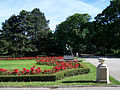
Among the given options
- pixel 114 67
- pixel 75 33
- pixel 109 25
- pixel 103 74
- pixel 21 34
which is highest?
pixel 109 25

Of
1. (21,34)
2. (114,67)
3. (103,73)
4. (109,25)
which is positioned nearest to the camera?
(103,73)

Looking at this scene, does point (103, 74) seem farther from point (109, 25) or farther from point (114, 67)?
point (109, 25)

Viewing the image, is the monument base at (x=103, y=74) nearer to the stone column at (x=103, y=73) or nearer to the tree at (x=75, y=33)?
the stone column at (x=103, y=73)

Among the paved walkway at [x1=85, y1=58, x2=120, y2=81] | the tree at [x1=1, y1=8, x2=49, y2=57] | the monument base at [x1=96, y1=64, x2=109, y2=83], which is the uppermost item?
the tree at [x1=1, y1=8, x2=49, y2=57]

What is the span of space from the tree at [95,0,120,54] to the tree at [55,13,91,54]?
125 inches

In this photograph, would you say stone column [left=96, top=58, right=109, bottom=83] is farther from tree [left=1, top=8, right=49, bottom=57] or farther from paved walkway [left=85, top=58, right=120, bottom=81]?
tree [left=1, top=8, right=49, bottom=57]

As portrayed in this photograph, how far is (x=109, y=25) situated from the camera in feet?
123

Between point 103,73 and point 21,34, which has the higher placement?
point 21,34

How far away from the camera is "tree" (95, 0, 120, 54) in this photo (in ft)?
118

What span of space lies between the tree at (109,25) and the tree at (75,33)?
318 centimetres

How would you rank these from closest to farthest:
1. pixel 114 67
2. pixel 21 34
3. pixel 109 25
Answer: pixel 114 67, pixel 21 34, pixel 109 25

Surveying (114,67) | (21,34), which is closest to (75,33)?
(21,34)

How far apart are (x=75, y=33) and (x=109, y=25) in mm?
8359

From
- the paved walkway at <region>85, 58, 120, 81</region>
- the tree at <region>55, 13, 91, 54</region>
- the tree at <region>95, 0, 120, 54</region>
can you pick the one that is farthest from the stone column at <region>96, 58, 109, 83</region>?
the tree at <region>55, 13, 91, 54</region>
